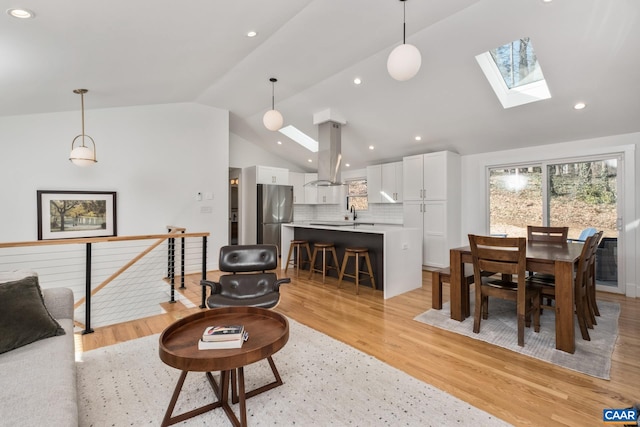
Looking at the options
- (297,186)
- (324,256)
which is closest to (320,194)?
(297,186)

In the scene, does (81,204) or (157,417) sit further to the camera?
(81,204)

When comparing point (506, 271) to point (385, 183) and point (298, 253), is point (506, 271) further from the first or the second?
point (385, 183)

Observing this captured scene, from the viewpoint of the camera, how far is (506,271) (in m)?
2.74

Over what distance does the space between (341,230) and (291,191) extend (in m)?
2.92

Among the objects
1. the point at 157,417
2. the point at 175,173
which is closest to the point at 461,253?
the point at 157,417

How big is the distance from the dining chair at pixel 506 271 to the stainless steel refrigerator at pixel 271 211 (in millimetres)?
4793

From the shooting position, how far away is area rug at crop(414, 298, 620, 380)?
238 cm

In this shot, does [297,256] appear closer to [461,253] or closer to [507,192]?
[461,253]

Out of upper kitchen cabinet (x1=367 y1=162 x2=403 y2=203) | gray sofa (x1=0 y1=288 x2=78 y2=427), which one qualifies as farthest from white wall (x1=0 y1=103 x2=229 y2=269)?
gray sofa (x1=0 y1=288 x2=78 y2=427)

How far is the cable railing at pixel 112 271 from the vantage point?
4336 millimetres

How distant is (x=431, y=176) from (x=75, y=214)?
5911 mm

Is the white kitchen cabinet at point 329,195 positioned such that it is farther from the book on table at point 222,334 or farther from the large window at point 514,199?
the book on table at point 222,334

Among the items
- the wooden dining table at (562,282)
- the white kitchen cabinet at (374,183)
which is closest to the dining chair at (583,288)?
the wooden dining table at (562,282)

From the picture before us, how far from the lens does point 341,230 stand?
4.92 metres
